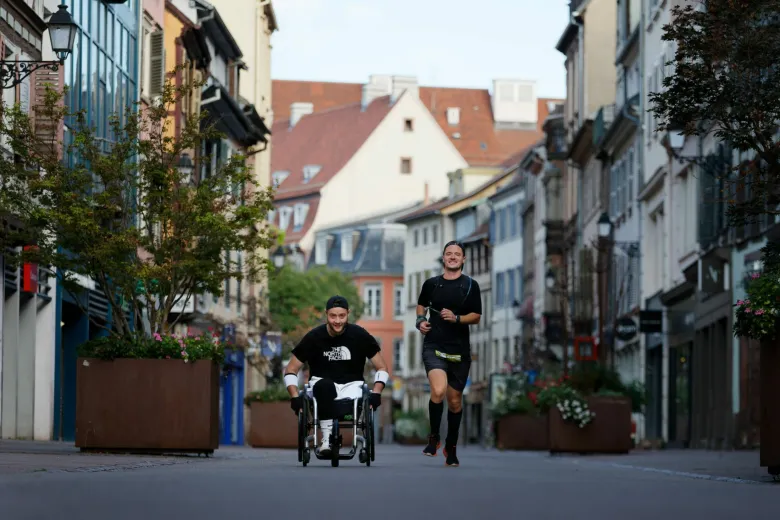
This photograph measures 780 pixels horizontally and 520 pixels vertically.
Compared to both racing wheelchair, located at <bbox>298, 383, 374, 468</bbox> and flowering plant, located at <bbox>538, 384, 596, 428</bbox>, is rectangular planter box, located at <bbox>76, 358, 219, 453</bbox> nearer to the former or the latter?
racing wheelchair, located at <bbox>298, 383, 374, 468</bbox>

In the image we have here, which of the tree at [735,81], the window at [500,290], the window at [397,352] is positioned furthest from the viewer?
the window at [397,352]

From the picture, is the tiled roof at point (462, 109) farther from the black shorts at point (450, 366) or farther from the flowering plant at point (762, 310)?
the flowering plant at point (762, 310)

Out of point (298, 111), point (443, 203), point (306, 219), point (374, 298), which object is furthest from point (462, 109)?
point (443, 203)

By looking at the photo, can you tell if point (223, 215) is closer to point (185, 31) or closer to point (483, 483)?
point (483, 483)

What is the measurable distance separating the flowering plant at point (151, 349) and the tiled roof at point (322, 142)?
344 ft

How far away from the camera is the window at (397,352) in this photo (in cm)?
12461

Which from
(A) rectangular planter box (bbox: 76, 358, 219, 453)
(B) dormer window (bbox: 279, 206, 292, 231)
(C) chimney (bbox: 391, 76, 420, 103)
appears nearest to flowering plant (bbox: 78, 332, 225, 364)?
(A) rectangular planter box (bbox: 76, 358, 219, 453)

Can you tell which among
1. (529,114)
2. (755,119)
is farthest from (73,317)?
(529,114)

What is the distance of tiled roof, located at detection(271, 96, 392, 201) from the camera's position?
12650 centimetres

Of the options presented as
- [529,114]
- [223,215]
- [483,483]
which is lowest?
[483,483]

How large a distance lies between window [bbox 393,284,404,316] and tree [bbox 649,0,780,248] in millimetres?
108031

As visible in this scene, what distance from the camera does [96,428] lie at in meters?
20.4

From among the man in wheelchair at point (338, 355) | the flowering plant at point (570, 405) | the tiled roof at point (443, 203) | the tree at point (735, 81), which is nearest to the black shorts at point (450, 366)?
the man in wheelchair at point (338, 355)

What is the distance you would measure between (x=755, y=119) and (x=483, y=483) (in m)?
6.47
